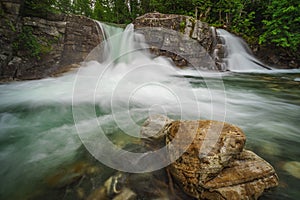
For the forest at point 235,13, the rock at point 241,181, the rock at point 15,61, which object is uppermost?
the forest at point 235,13

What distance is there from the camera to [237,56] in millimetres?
10023

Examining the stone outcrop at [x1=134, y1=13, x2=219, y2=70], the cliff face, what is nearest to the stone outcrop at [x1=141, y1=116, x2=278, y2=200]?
the cliff face

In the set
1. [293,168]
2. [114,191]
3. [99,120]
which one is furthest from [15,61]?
[293,168]

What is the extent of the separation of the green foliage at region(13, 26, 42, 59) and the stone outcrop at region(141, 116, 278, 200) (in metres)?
6.68

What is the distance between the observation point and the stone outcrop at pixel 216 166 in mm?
1236

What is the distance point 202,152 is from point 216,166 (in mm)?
154

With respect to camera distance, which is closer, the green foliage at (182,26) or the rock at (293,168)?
the rock at (293,168)

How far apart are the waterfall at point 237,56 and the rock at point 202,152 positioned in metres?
9.46

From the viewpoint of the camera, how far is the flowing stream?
1601mm

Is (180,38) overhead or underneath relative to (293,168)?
overhead

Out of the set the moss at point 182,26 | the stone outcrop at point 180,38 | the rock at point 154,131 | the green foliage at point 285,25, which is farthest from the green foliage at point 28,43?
the green foliage at point 285,25

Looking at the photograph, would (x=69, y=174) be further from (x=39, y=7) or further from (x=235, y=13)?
(x=235, y=13)

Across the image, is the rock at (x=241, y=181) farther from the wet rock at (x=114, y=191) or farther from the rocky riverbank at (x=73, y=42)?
the rocky riverbank at (x=73, y=42)

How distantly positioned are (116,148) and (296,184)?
2.02m
